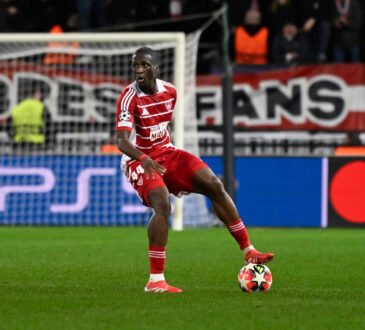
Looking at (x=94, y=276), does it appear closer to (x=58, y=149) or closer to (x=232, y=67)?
(x=58, y=149)

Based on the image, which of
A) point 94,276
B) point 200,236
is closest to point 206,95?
point 200,236

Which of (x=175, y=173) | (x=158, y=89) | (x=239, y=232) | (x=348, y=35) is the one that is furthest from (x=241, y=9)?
(x=239, y=232)

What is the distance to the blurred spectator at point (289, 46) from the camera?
17484mm

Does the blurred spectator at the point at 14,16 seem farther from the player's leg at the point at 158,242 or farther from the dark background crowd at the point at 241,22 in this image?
the player's leg at the point at 158,242

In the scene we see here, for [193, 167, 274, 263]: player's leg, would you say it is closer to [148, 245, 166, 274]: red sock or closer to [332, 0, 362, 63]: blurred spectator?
[148, 245, 166, 274]: red sock

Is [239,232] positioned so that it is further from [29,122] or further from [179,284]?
[29,122]

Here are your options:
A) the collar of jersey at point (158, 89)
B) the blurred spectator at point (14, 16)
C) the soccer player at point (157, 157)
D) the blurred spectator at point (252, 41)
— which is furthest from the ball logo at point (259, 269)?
the blurred spectator at point (14, 16)

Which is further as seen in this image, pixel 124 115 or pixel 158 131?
pixel 158 131

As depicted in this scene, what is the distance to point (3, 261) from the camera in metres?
9.50

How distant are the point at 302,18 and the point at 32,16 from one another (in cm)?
518

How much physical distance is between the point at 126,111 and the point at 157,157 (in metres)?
0.49

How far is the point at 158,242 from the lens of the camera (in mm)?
7137

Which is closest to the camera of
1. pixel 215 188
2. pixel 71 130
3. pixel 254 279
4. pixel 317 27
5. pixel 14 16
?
pixel 254 279

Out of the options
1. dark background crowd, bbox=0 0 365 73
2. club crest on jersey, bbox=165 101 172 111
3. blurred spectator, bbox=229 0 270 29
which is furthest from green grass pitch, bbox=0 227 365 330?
blurred spectator, bbox=229 0 270 29
